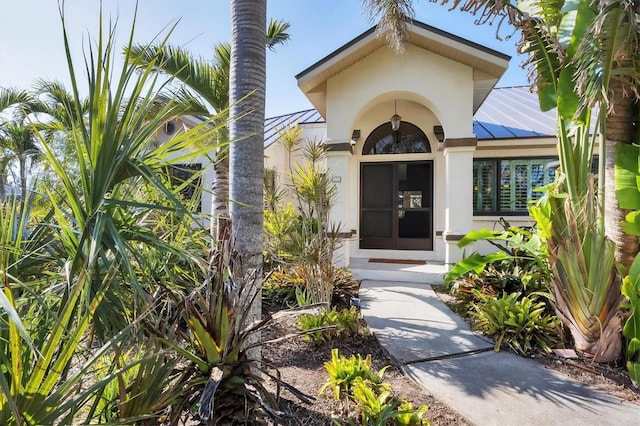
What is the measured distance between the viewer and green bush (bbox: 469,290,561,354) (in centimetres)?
451

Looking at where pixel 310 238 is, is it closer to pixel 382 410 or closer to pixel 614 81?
pixel 382 410

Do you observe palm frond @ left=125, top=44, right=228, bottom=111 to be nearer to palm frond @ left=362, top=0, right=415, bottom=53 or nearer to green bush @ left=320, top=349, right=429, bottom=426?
palm frond @ left=362, top=0, right=415, bottom=53

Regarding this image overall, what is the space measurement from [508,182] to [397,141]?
3796mm

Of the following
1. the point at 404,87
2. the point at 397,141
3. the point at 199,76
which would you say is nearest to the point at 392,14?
the point at 404,87

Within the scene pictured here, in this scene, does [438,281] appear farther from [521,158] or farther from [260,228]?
[260,228]

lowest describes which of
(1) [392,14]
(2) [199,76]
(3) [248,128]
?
(3) [248,128]

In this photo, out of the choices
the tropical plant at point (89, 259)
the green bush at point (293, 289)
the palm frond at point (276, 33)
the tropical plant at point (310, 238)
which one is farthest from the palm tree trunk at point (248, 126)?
the palm frond at point (276, 33)

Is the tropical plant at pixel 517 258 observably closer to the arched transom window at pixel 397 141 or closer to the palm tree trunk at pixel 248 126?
the palm tree trunk at pixel 248 126

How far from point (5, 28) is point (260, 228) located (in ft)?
10.2

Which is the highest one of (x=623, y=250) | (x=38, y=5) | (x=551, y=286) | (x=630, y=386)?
(x=38, y=5)

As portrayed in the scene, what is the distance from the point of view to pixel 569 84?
162 inches

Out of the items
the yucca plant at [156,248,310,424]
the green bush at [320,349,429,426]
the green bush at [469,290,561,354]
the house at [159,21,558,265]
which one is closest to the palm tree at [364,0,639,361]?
the green bush at [469,290,561,354]

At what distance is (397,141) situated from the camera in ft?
34.9

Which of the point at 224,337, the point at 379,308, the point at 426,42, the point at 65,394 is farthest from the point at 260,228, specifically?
the point at 426,42
